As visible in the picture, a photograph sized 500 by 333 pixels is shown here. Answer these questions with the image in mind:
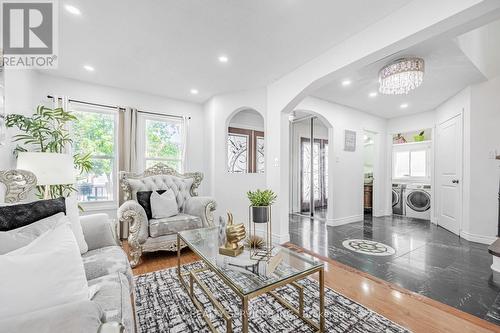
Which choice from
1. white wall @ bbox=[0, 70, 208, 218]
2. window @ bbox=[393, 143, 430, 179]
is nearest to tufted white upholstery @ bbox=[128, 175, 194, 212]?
white wall @ bbox=[0, 70, 208, 218]

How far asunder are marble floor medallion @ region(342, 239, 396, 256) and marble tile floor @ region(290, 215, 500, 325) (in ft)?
0.32

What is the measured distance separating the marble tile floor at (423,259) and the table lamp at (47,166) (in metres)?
3.03

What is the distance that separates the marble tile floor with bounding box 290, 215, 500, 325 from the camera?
1.90 metres

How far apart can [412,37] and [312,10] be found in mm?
865

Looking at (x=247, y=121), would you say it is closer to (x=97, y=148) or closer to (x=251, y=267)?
(x=97, y=148)

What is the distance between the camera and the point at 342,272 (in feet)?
7.63

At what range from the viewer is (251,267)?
1.43 m

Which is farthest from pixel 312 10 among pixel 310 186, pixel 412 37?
pixel 310 186

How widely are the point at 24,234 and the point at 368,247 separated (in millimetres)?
3561

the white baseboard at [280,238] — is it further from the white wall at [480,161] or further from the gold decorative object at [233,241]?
the white wall at [480,161]

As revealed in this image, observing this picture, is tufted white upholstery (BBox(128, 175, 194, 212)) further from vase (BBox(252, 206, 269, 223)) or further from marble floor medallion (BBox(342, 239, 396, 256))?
marble floor medallion (BBox(342, 239, 396, 256))

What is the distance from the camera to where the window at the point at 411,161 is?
16.7ft

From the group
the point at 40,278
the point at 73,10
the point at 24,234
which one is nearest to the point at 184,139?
the point at 73,10

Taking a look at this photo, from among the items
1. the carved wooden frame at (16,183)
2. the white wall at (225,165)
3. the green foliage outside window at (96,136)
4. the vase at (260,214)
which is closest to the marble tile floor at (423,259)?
the white wall at (225,165)
